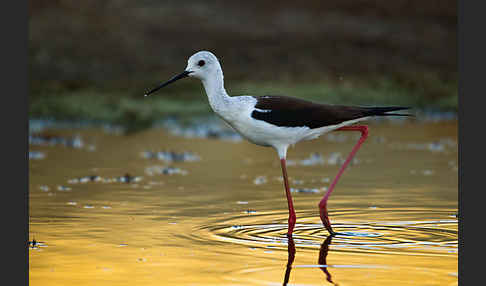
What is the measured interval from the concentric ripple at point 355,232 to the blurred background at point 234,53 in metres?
10.8

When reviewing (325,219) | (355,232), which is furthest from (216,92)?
(355,232)

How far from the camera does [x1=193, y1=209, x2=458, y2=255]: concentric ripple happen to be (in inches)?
284

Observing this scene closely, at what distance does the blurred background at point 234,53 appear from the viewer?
67.5 ft

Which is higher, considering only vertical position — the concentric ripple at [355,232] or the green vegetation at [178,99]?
the green vegetation at [178,99]

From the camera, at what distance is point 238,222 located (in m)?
8.42

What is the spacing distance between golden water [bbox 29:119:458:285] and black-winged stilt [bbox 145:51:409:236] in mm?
815

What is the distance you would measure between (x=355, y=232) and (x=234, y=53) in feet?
50.4

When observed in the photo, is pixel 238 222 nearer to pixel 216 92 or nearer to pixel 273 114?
pixel 273 114

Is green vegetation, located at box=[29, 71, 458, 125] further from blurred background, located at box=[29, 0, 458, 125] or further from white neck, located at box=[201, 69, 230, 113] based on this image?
white neck, located at box=[201, 69, 230, 113]

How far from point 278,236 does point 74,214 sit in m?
2.37

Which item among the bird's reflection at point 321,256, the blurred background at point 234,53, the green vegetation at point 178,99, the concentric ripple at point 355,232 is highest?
the blurred background at point 234,53

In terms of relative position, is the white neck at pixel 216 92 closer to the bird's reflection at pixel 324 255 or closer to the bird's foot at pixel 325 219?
the bird's foot at pixel 325 219

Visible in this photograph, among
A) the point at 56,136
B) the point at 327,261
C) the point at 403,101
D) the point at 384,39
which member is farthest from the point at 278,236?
the point at 384,39

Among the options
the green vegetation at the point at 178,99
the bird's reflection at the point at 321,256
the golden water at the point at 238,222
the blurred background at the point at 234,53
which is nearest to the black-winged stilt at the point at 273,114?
the bird's reflection at the point at 321,256
